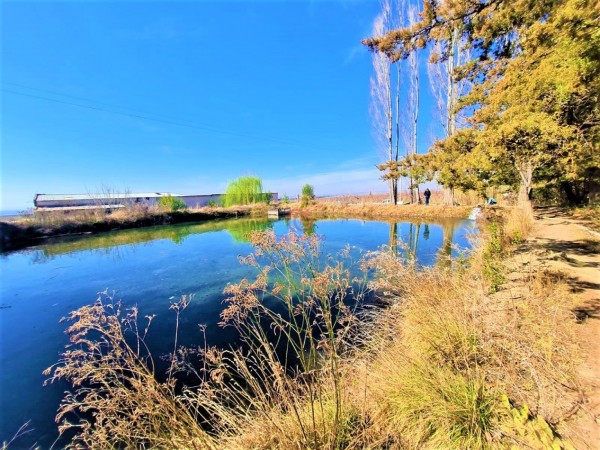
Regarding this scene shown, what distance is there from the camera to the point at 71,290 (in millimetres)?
7109

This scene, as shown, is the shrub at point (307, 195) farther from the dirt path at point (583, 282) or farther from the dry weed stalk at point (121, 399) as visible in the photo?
the dry weed stalk at point (121, 399)

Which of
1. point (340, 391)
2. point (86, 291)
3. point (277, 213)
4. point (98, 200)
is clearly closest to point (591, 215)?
point (340, 391)

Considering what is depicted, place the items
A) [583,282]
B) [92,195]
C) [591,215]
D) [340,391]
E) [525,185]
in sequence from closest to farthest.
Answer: [340,391] < [583,282] < [591,215] < [525,185] < [92,195]

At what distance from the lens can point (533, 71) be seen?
3.43 metres

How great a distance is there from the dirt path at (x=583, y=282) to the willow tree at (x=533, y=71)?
5.84 ft

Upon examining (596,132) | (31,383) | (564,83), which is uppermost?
(564,83)

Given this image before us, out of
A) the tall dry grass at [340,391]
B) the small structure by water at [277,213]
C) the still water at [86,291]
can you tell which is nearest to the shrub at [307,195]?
the small structure by water at [277,213]

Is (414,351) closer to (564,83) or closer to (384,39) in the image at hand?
(564,83)

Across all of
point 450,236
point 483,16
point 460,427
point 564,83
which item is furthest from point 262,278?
point 450,236

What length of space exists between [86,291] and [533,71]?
34.3 feet

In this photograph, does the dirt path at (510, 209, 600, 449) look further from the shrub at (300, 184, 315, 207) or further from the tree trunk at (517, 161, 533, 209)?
the shrub at (300, 184, 315, 207)

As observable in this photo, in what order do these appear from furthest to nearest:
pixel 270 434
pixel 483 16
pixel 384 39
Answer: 1. pixel 384 39
2. pixel 483 16
3. pixel 270 434

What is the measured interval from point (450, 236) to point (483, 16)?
29.7 feet

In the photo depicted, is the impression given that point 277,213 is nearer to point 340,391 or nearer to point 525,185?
point 525,185
